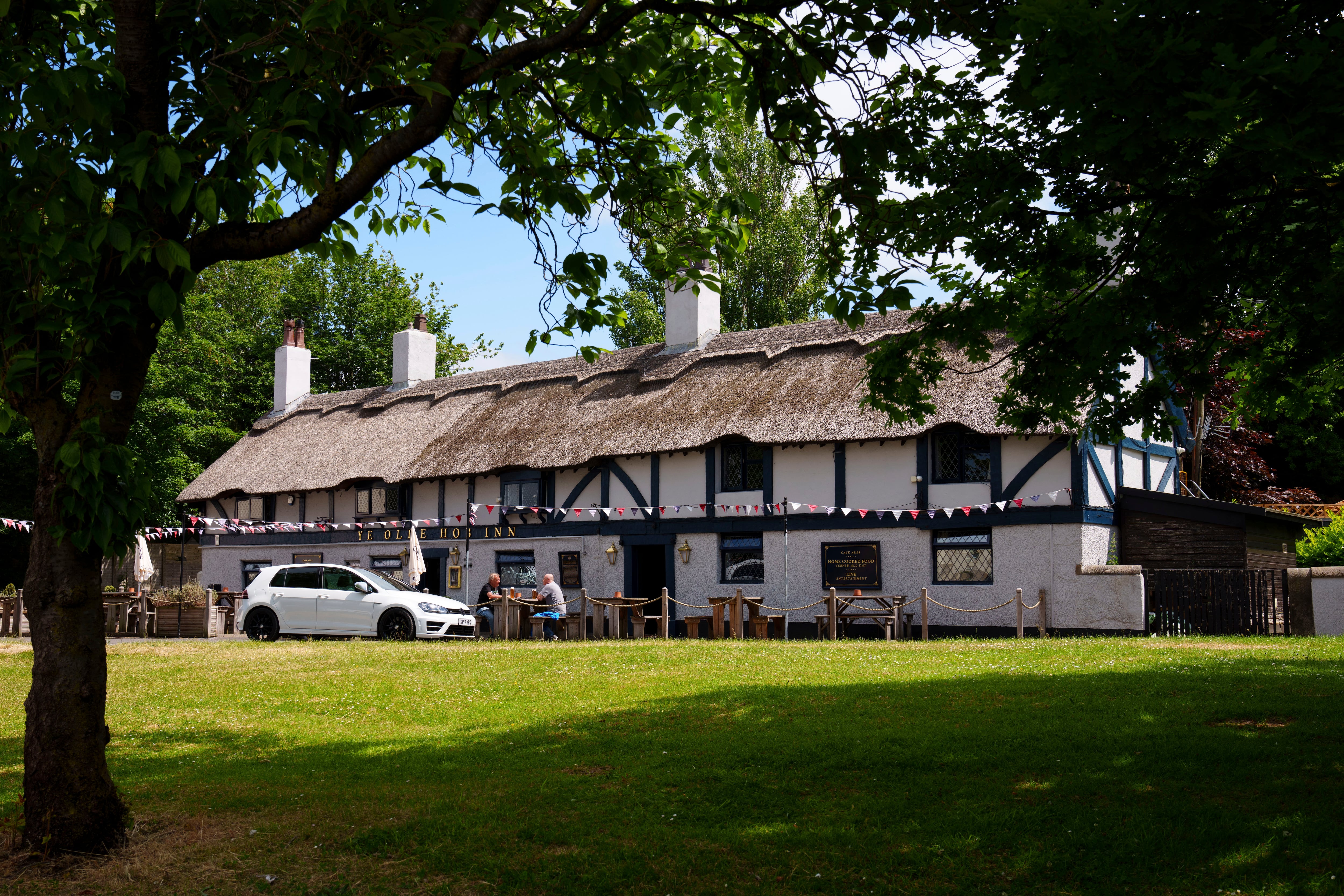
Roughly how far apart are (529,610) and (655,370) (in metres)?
8.37

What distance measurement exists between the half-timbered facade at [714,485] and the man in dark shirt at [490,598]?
253 centimetres

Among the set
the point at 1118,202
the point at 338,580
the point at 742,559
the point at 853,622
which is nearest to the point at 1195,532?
the point at 853,622

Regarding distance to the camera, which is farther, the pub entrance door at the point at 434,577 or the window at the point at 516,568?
the pub entrance door at the point at 434,577

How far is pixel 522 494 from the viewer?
27828mm

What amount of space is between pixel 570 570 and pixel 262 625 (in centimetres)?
745

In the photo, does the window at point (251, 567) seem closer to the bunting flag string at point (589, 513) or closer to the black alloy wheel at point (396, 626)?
the bunting flag string at point (589, 513)

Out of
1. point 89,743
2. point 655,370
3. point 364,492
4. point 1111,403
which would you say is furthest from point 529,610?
point 89,743

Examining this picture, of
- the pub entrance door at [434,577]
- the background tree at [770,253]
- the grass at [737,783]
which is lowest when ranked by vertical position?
the grass at [737,783]

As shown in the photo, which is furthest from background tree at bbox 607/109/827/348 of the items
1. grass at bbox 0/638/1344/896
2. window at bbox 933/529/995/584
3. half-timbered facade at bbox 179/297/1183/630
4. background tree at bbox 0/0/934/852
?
background tree at bbox 0/0/934/852

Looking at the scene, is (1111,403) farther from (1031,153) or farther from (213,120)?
(213,120)

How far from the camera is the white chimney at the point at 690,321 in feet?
94.2

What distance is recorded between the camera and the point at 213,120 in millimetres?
5992

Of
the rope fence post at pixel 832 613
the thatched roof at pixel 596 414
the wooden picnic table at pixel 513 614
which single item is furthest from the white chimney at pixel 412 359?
the rope fence post at pixel 832 613

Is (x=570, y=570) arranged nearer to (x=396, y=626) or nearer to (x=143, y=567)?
(x=396, y=626)
